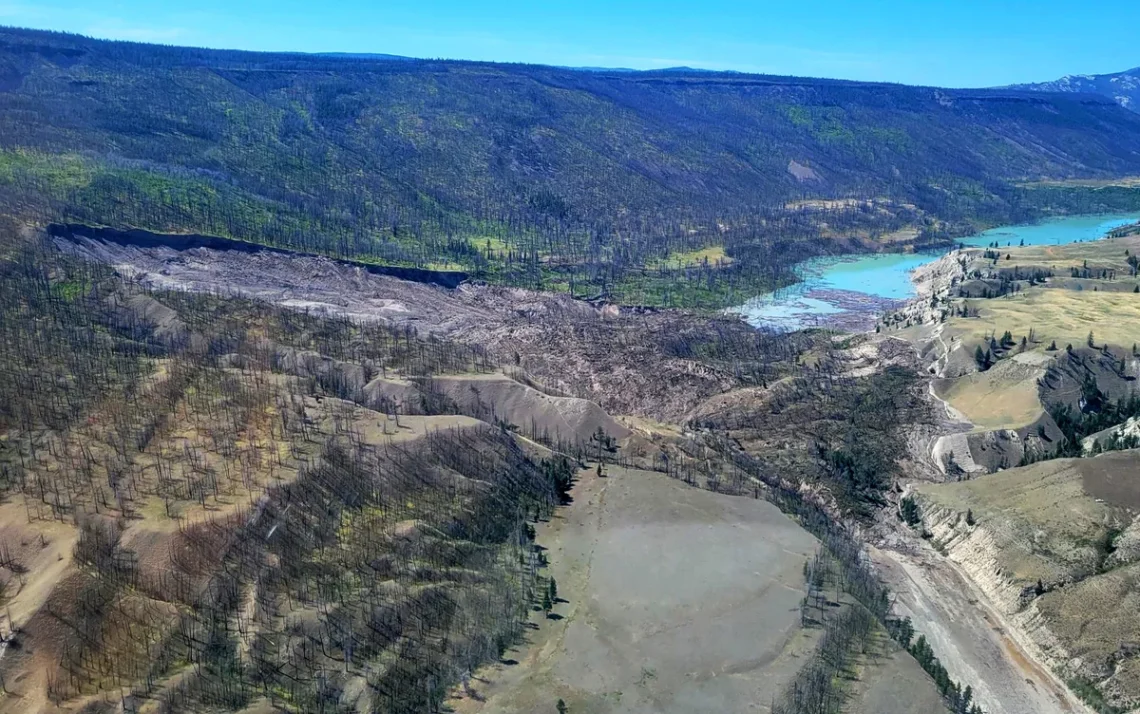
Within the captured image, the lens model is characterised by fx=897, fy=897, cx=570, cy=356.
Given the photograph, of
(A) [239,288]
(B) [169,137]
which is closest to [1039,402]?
(A) [239,288]

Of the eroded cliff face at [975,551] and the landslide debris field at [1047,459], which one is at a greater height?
the landslide debris field at [1047,459]

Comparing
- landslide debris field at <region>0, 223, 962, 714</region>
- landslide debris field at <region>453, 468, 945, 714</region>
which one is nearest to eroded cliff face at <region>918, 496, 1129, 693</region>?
landslide debris field at <region>0, 223, 962, 714</region>

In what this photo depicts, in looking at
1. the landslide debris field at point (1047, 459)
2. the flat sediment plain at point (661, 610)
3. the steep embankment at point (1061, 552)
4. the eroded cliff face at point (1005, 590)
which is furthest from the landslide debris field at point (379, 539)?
the landslide debris field at point (1047, 459)

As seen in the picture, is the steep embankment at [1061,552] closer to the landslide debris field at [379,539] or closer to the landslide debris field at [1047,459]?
the landslide debris field at [1047,459]

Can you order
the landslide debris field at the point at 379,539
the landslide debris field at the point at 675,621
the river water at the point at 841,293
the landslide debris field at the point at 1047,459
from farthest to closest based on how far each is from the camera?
the river water at the point at 841,293 → the landslide debris field at the point at 1047,459 → the landslide debris field at the point at 675,621 → the landslide debris field at the point at 379,539

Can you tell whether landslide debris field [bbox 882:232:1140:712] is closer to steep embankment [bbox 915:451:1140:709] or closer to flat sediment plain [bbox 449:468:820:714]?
steep embankment [bbox 915:451:1140:709]

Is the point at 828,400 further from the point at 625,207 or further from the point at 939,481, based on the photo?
the point at 625,207

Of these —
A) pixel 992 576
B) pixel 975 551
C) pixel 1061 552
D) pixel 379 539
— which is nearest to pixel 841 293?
pixel 975 551
